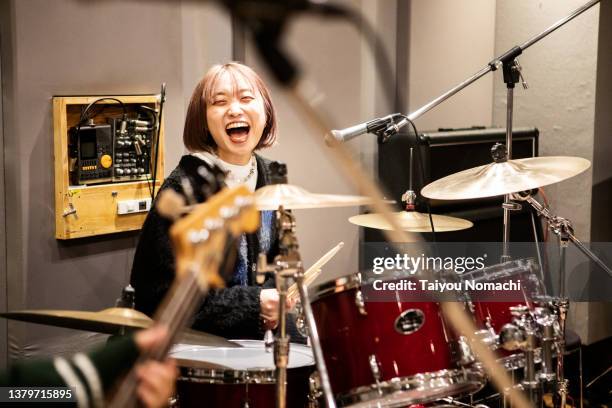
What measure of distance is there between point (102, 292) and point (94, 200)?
37cm

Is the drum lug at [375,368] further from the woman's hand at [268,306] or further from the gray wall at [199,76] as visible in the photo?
the gray wall at [199,76]

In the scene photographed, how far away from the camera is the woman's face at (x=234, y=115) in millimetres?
2668

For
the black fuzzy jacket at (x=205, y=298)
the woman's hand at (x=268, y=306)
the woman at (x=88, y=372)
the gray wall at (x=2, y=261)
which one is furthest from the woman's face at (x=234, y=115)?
the woman at (x=88, y=372)

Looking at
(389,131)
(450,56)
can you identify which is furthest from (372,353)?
(450,56)

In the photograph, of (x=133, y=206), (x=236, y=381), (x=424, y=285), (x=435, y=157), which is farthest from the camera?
(x=435, y=157)

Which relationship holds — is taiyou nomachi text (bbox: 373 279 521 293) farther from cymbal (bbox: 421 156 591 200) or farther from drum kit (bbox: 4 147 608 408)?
cymbal (bbox: 421 156 591 200)

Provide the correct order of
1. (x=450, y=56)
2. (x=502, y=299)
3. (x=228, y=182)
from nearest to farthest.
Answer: (x=502, y=299), (x=228, y=182), (x=450, y=56)

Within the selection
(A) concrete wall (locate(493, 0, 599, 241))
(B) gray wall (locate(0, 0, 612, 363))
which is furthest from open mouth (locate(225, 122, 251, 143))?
(A) concrete wall (locate(493, 0, 599, 241))

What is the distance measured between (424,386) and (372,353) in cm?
16

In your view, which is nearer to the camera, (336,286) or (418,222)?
(336,286)

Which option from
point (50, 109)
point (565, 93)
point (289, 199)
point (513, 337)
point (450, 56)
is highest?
point (450, 56)

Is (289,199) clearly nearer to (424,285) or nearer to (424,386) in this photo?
(424,285)

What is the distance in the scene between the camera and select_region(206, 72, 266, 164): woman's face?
2.67 meters

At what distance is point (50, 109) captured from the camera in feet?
9.71
